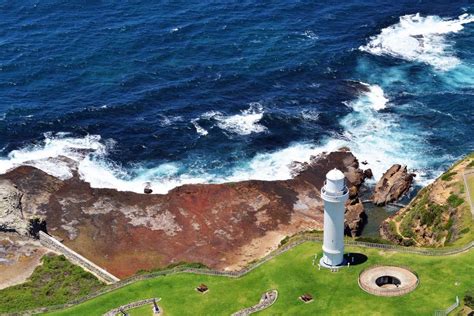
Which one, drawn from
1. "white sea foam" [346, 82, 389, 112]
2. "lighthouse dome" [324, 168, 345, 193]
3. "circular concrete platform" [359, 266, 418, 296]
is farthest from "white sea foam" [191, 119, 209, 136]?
"lighthouse dome" [324, 168, 345, 193]

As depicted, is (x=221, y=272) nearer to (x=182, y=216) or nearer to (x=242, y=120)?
(x=182, y=216)

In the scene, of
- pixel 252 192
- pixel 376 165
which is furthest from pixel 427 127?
pixel 252 192

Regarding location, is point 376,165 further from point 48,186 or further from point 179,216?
point 48,186

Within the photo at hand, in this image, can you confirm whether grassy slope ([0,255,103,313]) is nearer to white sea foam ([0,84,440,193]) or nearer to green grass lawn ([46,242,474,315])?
green grass lawn ([46,242,474,315])

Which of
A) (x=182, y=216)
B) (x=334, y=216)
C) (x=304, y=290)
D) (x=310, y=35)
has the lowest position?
(x=182, y=216)

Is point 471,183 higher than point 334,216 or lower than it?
lower

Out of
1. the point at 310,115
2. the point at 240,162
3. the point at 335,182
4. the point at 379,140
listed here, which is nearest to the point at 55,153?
the point at 240,162

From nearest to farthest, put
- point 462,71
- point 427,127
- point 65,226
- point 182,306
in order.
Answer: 1. point 182,306
2. point 65,226
3. point 427,127
4. point 462,71
